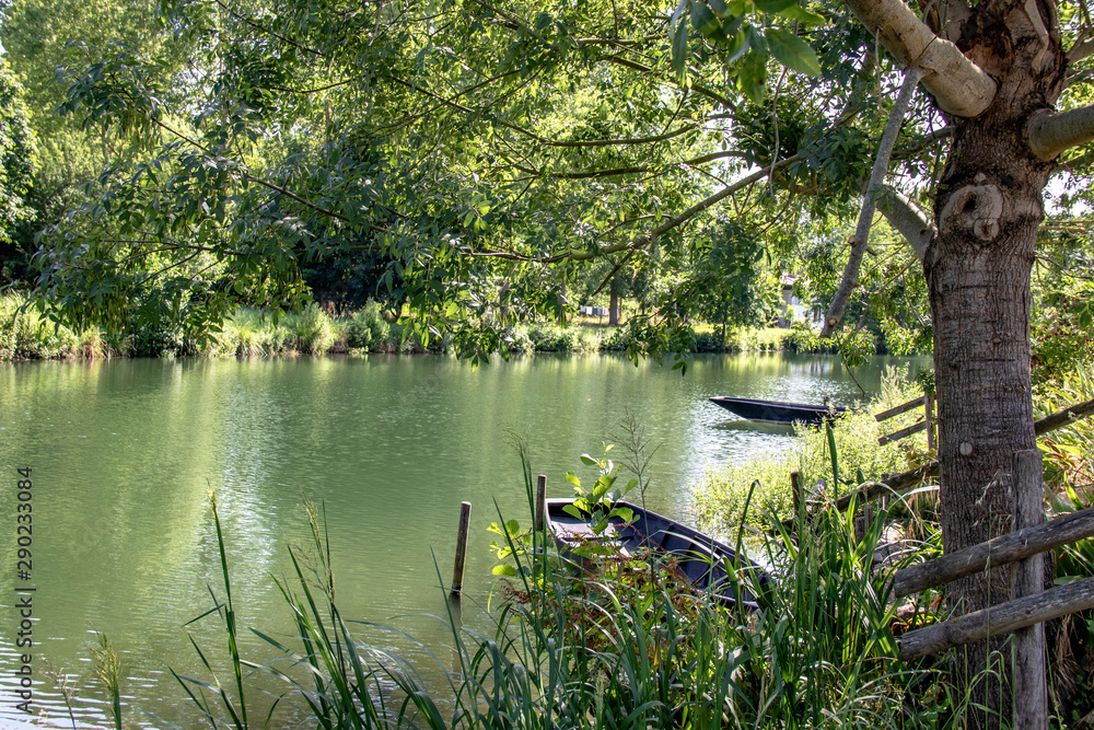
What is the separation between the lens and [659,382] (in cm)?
3497

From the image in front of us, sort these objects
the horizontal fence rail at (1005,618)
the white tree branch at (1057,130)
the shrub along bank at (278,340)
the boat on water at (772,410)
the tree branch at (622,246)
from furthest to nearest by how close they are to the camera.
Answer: the shrub along bank at (278,340) → the boat on water at (772,410) → the tree branch at (622,246) → the white tree branch at (1057,130) → the horizontal fence rail at (1005,618)

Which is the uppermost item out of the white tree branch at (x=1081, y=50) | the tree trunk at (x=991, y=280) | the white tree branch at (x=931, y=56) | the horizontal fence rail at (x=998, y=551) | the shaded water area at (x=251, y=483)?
the white tree branch at (x=1081, y=50)

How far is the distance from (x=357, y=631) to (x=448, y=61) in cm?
530

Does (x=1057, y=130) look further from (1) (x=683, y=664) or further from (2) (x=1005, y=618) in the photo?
(1) (x=683, y=664)

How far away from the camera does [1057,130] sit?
11.1 ft

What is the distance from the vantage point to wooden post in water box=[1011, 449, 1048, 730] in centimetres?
311

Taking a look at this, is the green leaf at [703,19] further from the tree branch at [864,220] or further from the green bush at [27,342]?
the green bush at [27,342]

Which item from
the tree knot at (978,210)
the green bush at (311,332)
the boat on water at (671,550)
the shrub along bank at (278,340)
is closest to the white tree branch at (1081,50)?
the tree knot at (978,210)

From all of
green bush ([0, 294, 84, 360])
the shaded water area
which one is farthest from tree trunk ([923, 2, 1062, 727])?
green bush ([0, 294, 84, 360])

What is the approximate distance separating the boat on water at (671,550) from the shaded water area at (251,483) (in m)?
0.88

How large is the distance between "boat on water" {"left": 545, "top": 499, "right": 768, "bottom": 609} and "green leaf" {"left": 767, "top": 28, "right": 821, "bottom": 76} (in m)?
1.75

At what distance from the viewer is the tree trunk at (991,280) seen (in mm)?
3496

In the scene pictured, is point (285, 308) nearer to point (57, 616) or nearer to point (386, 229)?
point (386, 229)

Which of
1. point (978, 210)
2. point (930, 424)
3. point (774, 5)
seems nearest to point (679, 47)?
point (774, 5)
